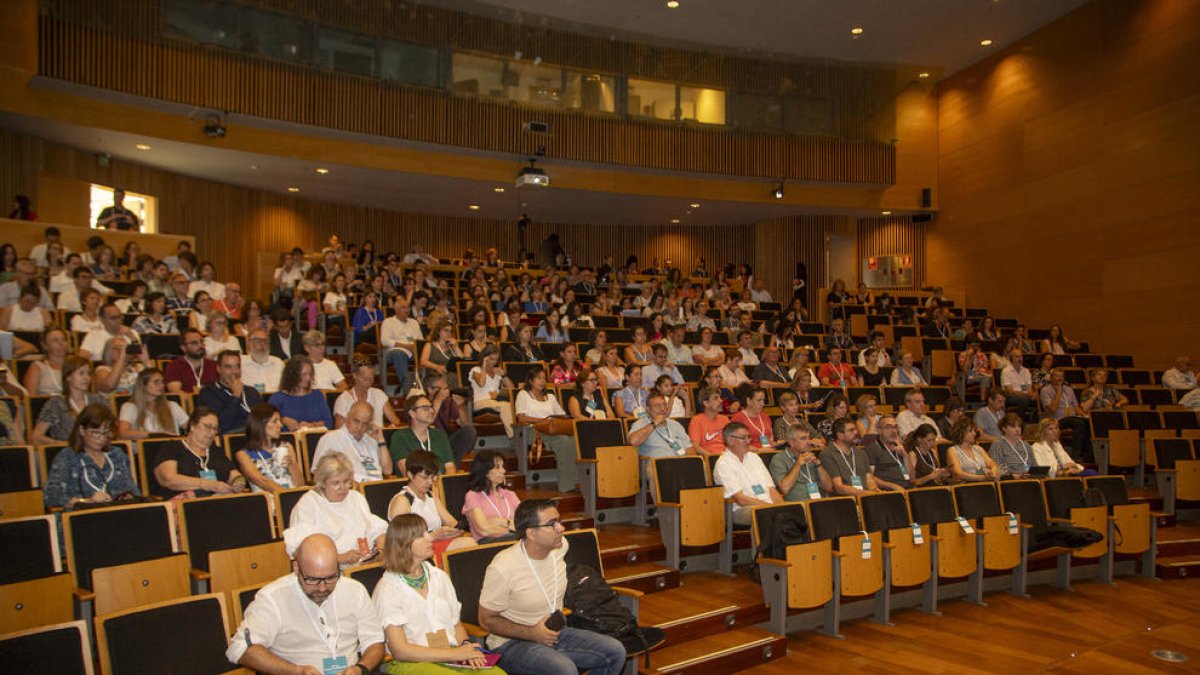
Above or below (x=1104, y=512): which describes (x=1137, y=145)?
above

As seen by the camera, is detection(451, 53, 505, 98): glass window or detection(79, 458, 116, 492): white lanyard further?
detection(451, 53, 505, 98): glass window

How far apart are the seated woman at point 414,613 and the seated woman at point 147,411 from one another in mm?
2376

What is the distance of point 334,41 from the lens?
1072 cm

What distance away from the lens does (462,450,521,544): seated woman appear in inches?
157

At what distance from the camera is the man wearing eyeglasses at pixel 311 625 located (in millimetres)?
2605

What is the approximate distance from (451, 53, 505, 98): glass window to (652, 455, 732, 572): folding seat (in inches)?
309

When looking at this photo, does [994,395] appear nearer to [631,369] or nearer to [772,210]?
[631,369]

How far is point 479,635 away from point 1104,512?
4676 millimetres

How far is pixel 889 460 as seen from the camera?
5.84 metres

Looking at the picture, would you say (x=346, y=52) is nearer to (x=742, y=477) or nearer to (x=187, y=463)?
(x=187, y=463)

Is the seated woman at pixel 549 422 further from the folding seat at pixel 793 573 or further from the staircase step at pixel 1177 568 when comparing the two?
the staircase step at pixel 1177 568

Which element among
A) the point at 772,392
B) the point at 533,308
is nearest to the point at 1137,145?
the point at 772,392

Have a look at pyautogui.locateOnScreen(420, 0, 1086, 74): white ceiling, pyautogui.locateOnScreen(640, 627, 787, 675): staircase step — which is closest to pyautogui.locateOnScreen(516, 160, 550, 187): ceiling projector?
pyautogui.locateOnScreen(420, 0, 1086, 74): white ceiling

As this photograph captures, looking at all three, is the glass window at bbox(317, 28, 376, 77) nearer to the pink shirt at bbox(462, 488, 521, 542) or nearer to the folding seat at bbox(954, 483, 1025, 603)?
the pink shirt at bbox(462, 488, 521, 542)
